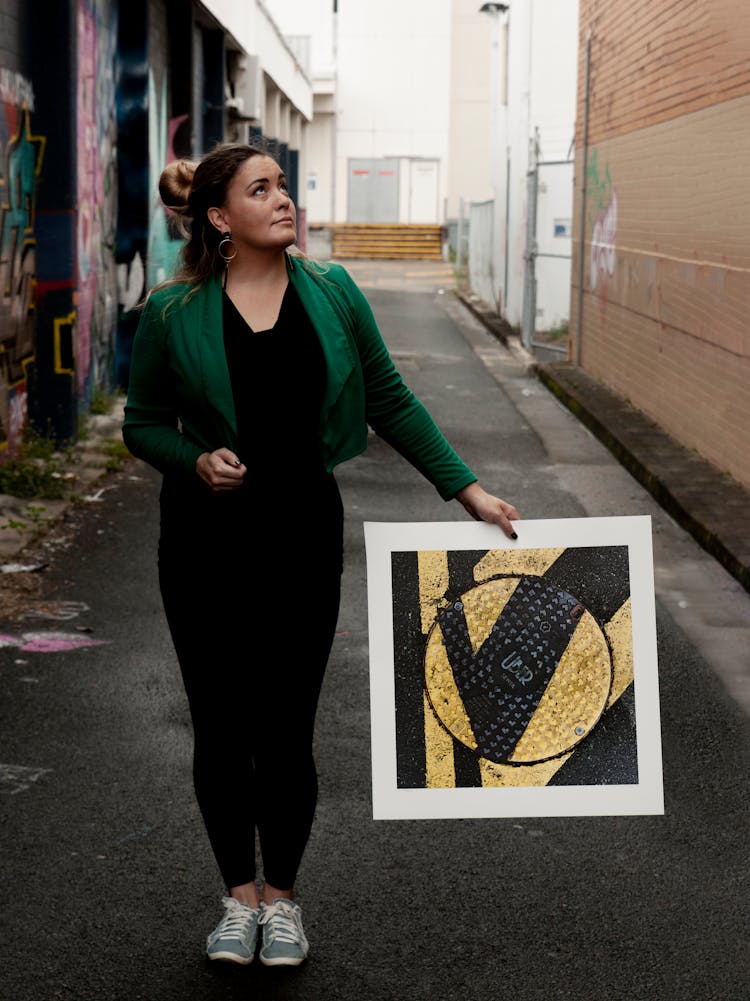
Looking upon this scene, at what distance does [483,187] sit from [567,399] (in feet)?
129

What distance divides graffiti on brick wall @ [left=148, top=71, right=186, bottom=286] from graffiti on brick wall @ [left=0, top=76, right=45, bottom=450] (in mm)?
4207

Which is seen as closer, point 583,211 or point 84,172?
Answer: point 84,172

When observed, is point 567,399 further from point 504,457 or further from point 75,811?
point 75,811

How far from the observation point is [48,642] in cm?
659

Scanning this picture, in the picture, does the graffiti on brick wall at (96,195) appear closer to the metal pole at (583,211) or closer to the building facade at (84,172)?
the building facade at (84,172)

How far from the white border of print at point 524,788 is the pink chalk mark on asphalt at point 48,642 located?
126 inches

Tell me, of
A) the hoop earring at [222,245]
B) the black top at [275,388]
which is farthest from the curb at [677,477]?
the hoop earring at [222,245]

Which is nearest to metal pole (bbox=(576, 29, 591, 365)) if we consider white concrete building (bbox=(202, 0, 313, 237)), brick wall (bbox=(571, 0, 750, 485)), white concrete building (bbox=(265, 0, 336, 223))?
brick wall (bbox=(571, 0, 750, 485))

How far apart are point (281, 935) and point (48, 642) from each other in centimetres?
317

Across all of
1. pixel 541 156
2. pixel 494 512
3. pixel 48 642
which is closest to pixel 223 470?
pixel 494 512

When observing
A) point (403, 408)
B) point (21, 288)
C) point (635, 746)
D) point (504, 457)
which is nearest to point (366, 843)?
point (635, 746)

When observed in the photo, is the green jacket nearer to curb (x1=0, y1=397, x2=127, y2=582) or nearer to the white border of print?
the white border of print

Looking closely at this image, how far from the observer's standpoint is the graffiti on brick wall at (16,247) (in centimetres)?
995

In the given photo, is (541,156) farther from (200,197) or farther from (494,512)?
(494,512)
